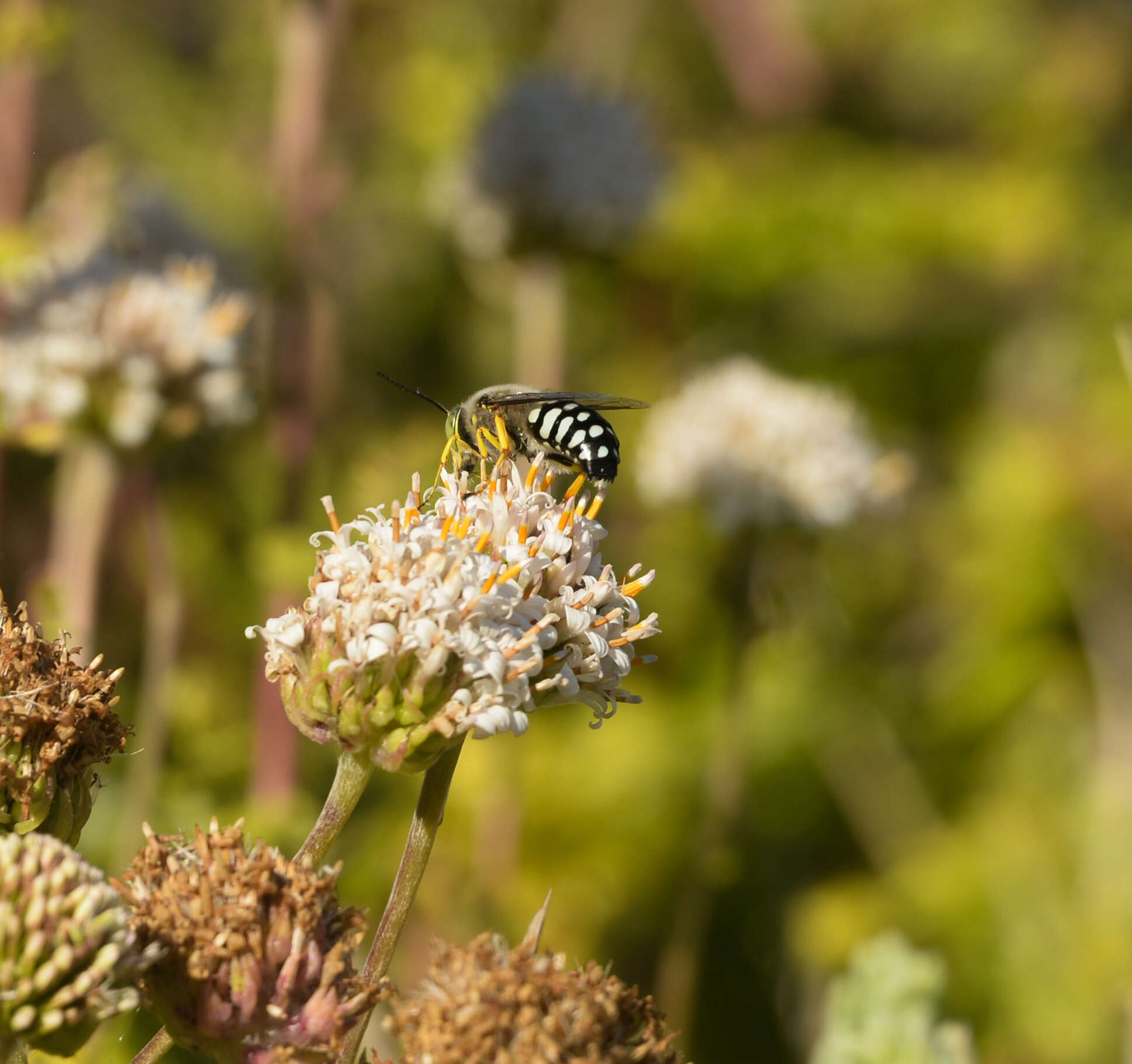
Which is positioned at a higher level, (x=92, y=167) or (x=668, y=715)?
(x=92, y=167)

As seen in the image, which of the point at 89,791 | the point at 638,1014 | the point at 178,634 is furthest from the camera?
the point at 178,634

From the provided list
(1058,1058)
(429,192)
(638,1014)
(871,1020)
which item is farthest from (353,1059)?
(429,192)

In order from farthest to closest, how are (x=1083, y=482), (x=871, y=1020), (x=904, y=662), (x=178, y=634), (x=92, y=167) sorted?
1. (x=904, y=662)
2. (x=1083, y=482)
3. (x=178, y=634)
4. (x=92, y=167)
5. (x=871, y=1020)

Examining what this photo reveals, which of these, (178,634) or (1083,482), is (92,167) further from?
(1083,482)

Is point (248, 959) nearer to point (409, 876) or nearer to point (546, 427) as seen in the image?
point (409, 876)

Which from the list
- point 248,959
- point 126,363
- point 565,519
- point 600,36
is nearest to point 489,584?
point 565,519

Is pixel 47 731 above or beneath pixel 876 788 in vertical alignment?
beneath
